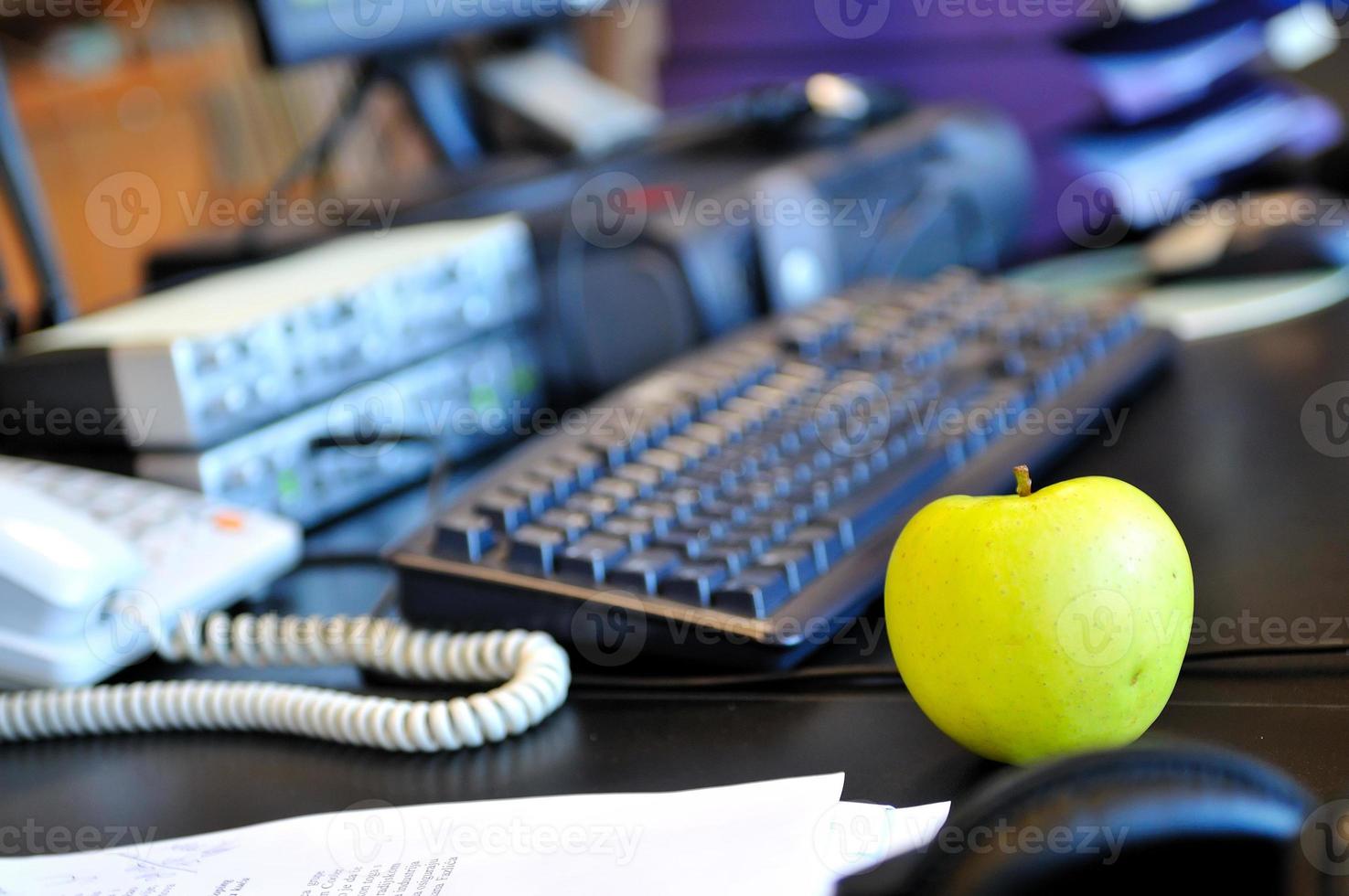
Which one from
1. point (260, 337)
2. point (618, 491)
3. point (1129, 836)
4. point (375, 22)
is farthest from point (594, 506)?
point (375, 22)

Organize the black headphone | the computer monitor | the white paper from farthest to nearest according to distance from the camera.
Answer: the computer monitor < the white paper < the black headphone

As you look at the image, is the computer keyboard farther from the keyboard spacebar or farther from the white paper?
the white paper

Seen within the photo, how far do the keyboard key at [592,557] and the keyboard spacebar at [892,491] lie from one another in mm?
105

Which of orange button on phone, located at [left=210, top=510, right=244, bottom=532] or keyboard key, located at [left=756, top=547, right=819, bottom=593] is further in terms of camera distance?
orange button on phone, located at [left=210, top=510, right=244, bottom=532]

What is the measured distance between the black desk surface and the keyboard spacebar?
0.26 feet

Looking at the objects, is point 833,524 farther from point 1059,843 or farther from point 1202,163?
point 1202,163

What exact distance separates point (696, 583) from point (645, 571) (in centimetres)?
3

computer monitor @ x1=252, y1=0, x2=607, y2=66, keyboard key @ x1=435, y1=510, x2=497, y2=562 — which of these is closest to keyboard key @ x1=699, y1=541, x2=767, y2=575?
keyboard key @ x1=435, y1=510, x2=497, y2=562

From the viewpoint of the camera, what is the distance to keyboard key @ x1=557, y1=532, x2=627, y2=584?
0.60 metres

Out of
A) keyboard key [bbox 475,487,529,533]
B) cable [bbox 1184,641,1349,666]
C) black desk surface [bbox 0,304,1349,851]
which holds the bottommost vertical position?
cable [bbox 1184,641,1349,666]

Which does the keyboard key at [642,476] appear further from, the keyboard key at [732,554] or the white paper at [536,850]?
the white paper at [536,850]

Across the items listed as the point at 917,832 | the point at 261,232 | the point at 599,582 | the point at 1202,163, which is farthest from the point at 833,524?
the point at 1202,163

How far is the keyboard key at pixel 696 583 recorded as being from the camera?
574 mm

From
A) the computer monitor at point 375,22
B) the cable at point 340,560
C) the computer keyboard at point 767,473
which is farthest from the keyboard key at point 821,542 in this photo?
the computer monitor at point 375,22
